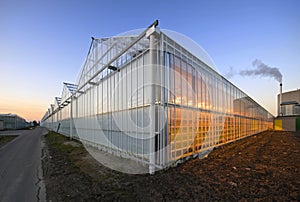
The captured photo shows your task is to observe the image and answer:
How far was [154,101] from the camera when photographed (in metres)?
5.61

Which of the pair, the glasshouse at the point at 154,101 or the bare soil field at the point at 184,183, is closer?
the bare soil field at the point at 184,183

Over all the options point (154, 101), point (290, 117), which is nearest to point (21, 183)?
point (154, 101)

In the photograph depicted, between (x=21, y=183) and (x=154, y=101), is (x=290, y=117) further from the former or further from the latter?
(x=21, y=183)

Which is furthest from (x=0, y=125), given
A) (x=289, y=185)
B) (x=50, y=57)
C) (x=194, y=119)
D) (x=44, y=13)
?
(x=289, y=185)

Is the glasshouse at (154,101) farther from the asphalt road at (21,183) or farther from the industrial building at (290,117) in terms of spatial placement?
the industrial building at (290,117)

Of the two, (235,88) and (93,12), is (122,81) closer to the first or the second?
(93,12)

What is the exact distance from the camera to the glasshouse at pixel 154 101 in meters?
5.70

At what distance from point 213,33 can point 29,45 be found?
15.4 m

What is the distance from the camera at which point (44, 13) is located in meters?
9.66

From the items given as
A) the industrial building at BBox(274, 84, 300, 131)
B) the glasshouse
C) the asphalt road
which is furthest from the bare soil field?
the industrial building at BBox(274, 84, 300, 131)

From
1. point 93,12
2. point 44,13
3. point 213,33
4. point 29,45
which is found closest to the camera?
point 44,13

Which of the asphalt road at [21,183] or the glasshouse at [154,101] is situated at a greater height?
the glasshouse at [154,101]

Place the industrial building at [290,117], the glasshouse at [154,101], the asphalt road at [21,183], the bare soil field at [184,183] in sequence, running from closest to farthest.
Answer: the bare soil field at [184,183]
the asphalt road at [21,183]
the glasshouse at [154,101]
the industrial building at [290,117]

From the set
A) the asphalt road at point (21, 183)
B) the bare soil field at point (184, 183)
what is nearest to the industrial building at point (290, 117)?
the bare soil field at point (184, 183)
